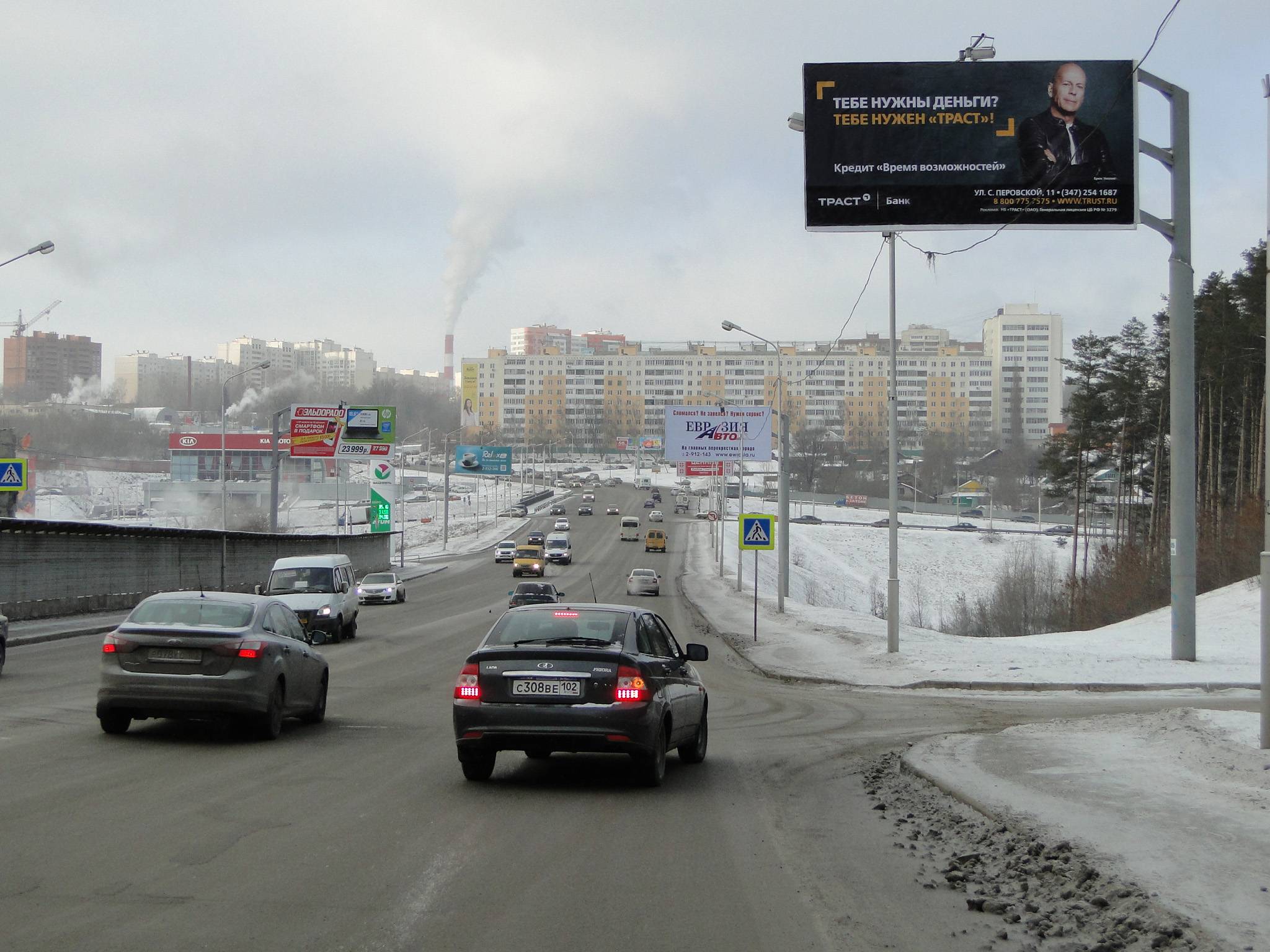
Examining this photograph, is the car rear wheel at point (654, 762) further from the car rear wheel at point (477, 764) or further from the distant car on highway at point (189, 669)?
the distant car on highway at point (189, 669)

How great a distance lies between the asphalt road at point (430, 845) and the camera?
19.0ft

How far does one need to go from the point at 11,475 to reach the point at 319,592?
896 cm

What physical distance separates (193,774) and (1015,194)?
15.8 meters

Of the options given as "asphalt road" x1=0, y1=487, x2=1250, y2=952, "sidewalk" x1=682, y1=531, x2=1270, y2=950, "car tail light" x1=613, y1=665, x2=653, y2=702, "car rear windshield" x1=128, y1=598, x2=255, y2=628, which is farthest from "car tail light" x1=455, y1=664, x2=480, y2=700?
"sidewalk" x1=682, y1=531, x2=1270, y2=950

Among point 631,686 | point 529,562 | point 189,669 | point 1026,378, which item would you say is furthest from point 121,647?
point 1026,378

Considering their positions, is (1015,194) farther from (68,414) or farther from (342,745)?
(68,414)

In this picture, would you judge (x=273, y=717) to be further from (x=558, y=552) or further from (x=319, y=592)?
(x=558, y=552)

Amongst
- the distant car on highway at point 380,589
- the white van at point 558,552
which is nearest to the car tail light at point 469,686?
the distant car on highway at point 380,589

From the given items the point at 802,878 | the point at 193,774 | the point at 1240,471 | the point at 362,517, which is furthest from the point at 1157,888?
the point at 362,517

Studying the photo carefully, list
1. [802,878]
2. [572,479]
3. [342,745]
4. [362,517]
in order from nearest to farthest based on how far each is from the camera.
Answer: [802,878] < [342,745] < [362,517] < [572,479]

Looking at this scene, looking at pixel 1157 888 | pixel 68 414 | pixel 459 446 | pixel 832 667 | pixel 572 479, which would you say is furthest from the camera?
pixel 572 479

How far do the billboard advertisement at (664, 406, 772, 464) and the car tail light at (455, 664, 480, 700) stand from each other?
1570 inches

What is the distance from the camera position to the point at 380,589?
4841 cm

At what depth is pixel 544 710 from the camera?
9.62m
